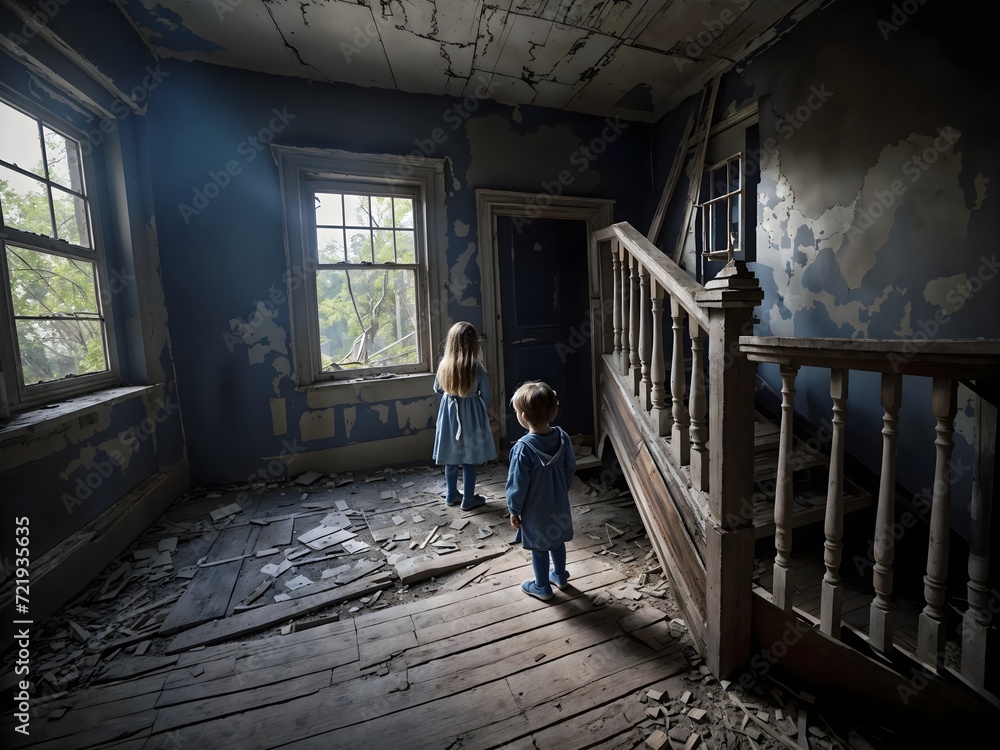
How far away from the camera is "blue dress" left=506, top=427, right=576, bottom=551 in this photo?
2.03 metres

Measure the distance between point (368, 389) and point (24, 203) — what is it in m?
2.35

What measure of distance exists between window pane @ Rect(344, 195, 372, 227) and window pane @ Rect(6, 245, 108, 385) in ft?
5.94

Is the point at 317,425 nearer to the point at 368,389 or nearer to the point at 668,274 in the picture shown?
the point at 368,389

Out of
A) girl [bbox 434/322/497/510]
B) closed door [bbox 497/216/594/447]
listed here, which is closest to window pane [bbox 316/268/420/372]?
closed door [bbox 497/216/594/447]

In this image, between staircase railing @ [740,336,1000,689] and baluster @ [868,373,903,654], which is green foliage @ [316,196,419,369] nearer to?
staircase railing @ [740,336,1000,689]

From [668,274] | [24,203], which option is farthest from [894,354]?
[24,203]

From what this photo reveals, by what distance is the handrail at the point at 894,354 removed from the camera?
1.07 metres

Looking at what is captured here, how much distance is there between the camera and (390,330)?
13.3ft

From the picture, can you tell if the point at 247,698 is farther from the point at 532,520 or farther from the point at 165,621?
the point at 532,520

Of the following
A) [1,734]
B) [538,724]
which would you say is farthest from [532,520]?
[1,734]

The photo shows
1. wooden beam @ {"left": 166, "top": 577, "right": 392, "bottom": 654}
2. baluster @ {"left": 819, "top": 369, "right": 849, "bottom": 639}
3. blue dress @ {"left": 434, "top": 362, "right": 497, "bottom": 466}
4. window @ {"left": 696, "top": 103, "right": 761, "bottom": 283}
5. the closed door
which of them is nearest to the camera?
baluster @ {"left": 819, "top": 369, "right": 849, "bottom": 639}

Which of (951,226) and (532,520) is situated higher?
(951,226)

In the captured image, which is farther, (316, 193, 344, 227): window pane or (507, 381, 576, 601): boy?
(316, 193, 344, 227): window pane

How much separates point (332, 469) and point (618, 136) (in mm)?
4434
